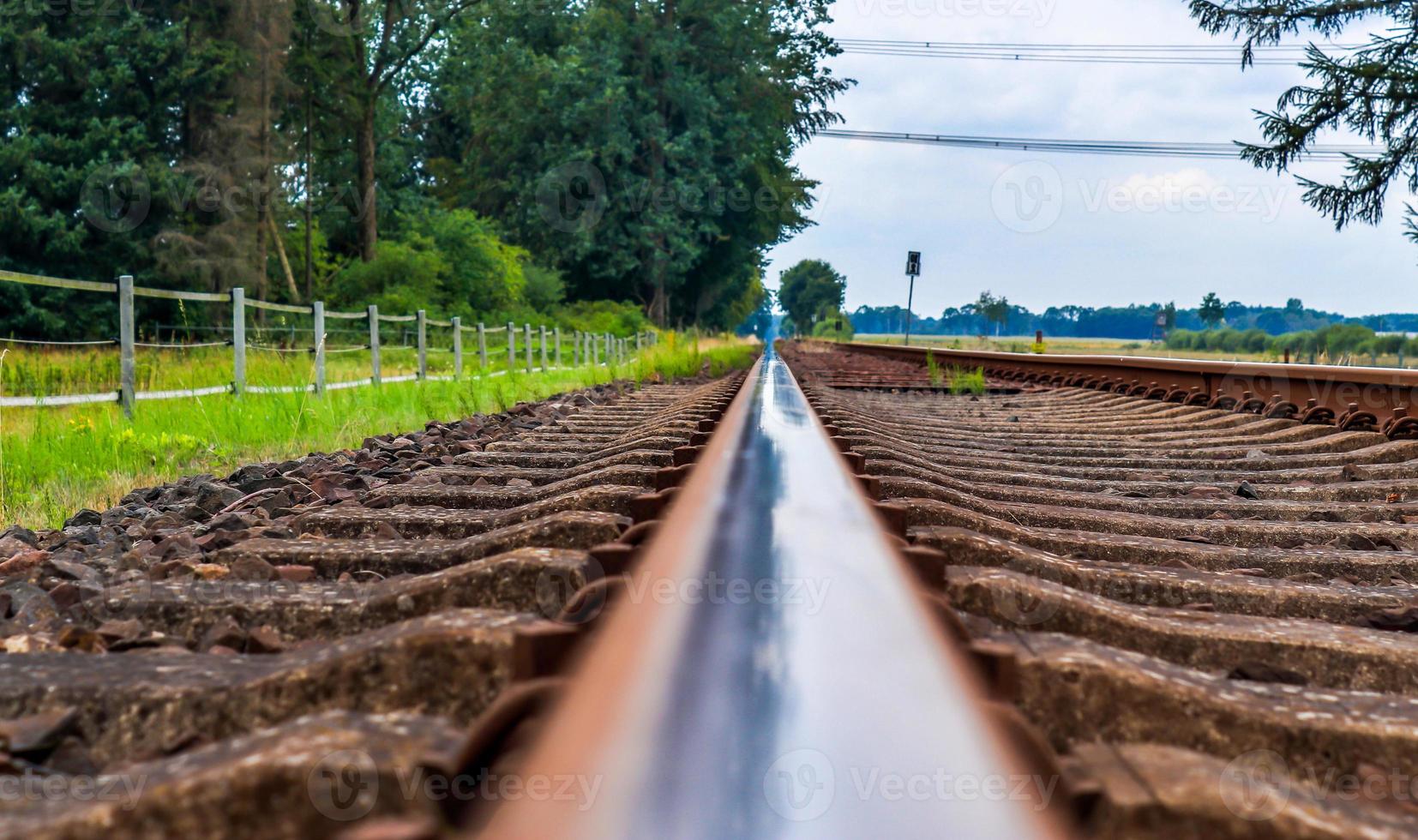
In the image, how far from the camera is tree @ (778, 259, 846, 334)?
125688mm

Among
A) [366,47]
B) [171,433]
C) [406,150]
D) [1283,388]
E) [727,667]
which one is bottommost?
[171,433]

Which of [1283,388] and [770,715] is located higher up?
[1283,388]

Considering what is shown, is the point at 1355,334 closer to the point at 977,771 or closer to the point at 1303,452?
the point at 1303,452

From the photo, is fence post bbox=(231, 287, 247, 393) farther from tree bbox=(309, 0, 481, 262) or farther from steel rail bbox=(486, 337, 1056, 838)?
tree bbox=(309, 0, 481, 262)

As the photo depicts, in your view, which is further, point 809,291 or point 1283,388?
point 809,291

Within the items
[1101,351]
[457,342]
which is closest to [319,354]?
[457,342]

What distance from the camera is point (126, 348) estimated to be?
7.56m

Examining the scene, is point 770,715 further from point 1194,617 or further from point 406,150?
point 406,150

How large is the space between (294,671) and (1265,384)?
622 centimetres

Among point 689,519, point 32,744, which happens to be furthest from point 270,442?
point 32,744

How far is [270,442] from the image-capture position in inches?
237

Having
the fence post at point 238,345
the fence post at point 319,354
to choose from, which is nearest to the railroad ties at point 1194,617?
the fence post at point 319,354

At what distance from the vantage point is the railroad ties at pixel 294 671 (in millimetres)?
773

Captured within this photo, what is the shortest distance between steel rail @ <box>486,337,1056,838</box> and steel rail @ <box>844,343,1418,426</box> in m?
4.17
